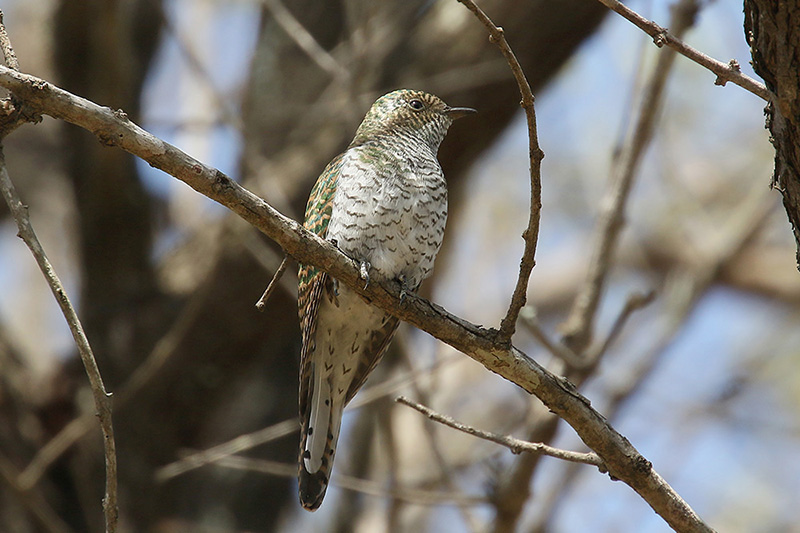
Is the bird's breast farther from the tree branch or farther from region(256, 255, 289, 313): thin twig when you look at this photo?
region(256, 255, 289, 313): thin twig

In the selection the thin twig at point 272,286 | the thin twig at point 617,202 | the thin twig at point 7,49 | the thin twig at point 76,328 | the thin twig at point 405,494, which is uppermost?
the thin twig at point 617,202

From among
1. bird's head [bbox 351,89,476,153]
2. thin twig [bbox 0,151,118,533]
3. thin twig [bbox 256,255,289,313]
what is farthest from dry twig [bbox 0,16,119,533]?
bird's head [bbox 351,89,476,153]

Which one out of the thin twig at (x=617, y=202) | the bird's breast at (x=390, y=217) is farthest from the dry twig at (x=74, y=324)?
the thin twig at (x=617, y=202)

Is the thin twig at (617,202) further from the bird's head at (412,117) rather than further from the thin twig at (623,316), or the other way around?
the bird's head at (412,117)

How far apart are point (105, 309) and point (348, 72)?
2.22 meters

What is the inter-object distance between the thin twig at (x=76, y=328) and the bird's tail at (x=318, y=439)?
1.46 meters

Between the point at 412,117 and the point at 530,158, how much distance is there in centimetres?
216

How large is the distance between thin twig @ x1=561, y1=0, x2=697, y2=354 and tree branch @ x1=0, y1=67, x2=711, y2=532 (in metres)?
1.67

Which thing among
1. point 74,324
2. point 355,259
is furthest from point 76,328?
point 355,259

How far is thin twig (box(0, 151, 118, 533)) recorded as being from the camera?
1976 mm

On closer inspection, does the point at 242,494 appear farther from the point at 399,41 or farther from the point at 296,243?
the point at 296,243

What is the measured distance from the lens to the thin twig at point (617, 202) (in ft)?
13.9

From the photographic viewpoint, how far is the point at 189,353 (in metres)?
5.48

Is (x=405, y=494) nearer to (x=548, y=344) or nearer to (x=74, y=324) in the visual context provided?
(x=548, y=344)
